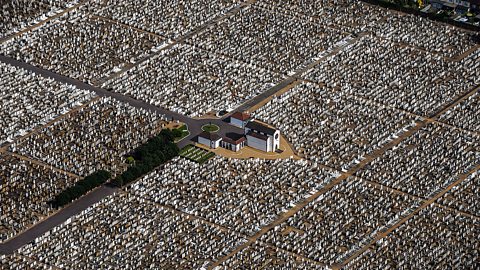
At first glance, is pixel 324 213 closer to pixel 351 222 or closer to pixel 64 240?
pixel 351 222

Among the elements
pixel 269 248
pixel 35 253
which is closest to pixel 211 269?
pixel 269 248

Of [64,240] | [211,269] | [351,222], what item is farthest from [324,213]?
[64,240]

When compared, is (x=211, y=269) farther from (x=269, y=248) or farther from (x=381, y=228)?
(x=381, y=228)

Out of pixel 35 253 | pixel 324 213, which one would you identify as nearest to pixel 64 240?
pixel 35 253

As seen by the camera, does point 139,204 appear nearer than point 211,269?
No

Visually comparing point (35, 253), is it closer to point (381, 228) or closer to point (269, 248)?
point (269, 248)

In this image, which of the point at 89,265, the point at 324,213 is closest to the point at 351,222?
the point at 324,213
